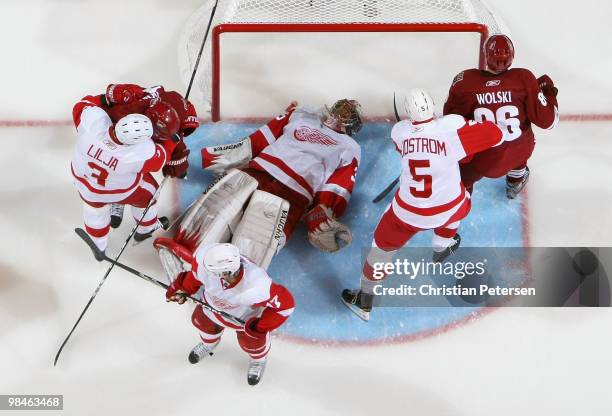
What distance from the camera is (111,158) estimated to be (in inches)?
128

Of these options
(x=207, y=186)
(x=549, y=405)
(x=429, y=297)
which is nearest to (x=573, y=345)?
(x=549, y=405)

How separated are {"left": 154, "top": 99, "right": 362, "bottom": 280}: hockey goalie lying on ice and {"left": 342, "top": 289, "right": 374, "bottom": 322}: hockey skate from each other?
8.5 inches

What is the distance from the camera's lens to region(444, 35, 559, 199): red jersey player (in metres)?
3.39

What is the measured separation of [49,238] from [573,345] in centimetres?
240

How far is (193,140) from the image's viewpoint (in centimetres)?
404

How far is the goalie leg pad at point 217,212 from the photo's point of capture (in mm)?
3562

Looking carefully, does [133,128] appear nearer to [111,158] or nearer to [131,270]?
[111,158]

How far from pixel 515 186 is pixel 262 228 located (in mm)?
1214

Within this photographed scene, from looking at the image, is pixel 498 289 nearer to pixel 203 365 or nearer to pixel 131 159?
pixel 203 365

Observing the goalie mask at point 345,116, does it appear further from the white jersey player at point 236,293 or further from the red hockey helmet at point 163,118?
the white jersey player at point 236,293

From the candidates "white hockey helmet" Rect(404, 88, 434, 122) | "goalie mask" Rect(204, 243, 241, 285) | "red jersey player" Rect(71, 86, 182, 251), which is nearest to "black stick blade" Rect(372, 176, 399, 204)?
"white hockey helmet" Rect(404, 88, 434, 122)

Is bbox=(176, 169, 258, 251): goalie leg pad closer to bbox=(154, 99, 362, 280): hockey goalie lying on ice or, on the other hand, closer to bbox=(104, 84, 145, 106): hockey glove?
bbox=(154, 99, 362, 280): hockey goalie lying on ice

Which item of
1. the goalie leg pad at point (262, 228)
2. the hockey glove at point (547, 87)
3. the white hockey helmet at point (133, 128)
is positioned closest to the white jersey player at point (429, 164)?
the hockey glove at point (547, 87)

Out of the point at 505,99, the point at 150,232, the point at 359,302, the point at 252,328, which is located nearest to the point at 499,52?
the point at 505,99
